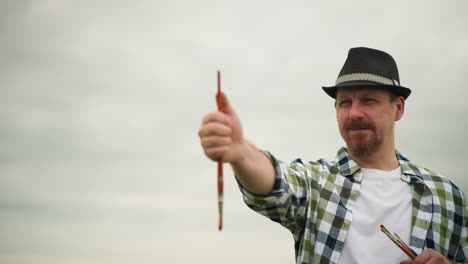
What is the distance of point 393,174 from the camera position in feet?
16.7

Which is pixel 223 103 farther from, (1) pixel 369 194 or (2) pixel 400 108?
(2) pixel 400 108

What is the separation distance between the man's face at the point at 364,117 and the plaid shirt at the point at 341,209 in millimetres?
269

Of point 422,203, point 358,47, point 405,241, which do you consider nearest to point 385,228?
point 405,241

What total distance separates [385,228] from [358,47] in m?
2.15

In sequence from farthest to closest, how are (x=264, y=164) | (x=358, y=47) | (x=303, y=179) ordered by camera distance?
(x=358, y=47)
(x=303, y=179)
(x=264, y=164)

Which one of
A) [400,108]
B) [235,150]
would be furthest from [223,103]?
[400,108]

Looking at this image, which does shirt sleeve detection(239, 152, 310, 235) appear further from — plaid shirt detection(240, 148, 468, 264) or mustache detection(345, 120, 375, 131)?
mustache detection(345, 120, 375, 131)

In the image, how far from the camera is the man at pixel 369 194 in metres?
4.56

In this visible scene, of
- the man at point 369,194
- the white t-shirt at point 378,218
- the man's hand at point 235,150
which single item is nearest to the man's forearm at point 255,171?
the man's hand at point 235,150

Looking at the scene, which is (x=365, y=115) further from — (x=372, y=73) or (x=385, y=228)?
(x=385, y=228)

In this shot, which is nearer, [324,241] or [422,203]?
[324,241]

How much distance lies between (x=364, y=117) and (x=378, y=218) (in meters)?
1.09

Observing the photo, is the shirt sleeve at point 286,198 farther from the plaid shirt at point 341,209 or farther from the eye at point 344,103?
the eye at point 344,103

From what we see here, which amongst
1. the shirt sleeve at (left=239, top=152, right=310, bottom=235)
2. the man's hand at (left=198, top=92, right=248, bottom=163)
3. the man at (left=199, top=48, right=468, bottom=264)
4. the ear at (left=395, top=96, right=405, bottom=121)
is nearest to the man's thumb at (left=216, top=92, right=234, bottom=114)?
the man's hand at (left=198, top=92, right=248, bottom=163)
